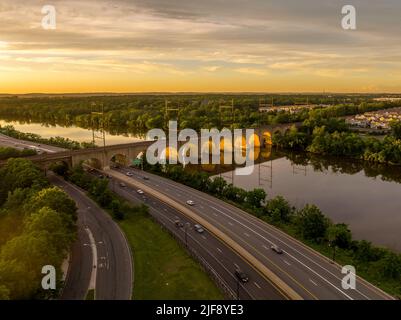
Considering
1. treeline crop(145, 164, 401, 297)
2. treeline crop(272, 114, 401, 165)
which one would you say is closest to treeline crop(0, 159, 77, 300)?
treeline crop(145, 164, 401, 297)

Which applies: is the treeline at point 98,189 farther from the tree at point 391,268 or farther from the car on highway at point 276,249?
the tree at point 391,268

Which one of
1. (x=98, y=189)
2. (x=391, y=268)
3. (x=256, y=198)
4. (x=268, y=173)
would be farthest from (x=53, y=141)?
(x=391, y=268)

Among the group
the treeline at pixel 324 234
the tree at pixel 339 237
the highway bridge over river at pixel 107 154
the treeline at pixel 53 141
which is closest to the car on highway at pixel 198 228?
the treeline at pixel 324 234

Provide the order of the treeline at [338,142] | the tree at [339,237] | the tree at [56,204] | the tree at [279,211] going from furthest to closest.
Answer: the treeline at [338,142] → the tree at [279,211] → the tree at [339,237] → the tree at [56,204]

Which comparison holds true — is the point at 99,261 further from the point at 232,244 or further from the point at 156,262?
the point at 232,244
